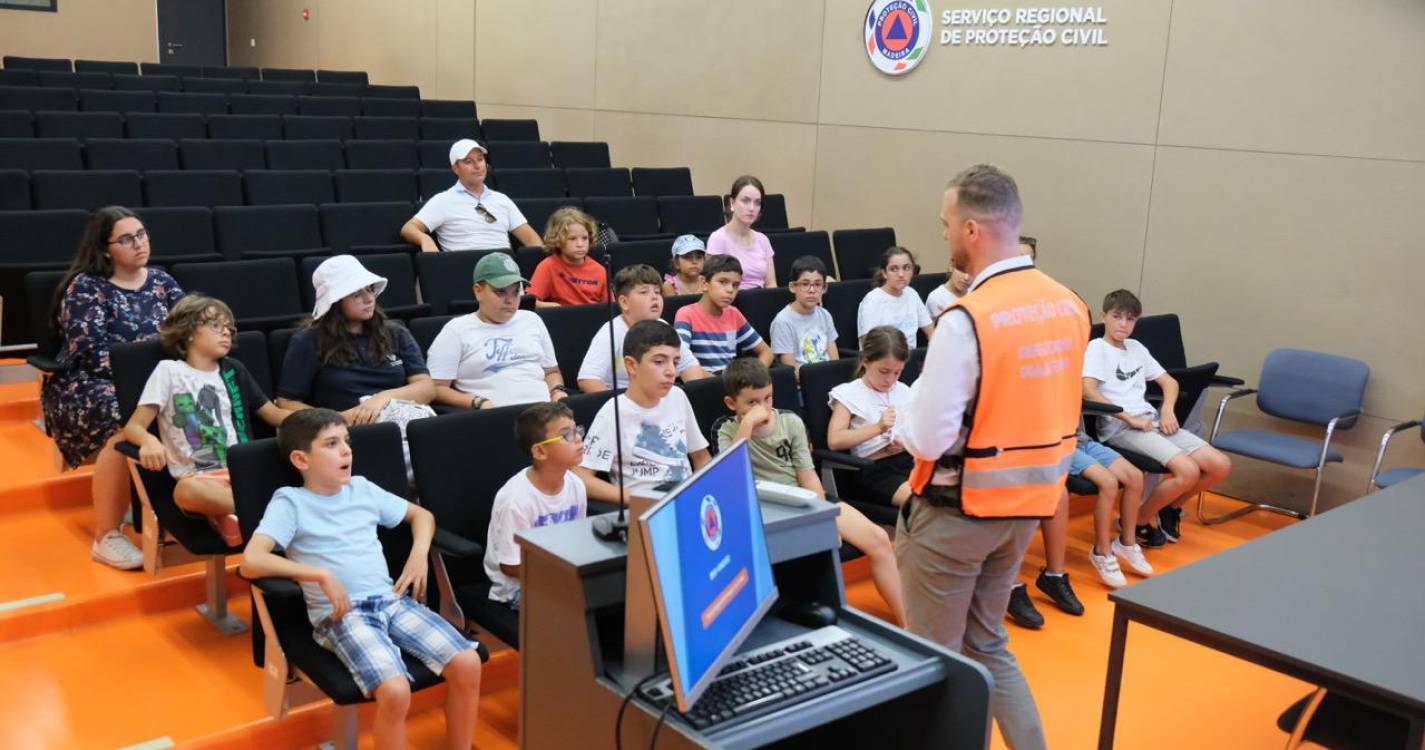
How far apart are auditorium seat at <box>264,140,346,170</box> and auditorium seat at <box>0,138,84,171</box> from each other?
3.47ft

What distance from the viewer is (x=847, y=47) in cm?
779

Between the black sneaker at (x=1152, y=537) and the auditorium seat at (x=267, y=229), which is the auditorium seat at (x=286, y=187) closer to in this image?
the auditorium seat at (x=267, y=229)

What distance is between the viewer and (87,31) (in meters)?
14.4

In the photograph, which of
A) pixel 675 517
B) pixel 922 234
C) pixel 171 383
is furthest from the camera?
pixel 922 234

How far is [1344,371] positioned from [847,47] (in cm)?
366

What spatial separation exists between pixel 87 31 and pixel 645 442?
1344 cm

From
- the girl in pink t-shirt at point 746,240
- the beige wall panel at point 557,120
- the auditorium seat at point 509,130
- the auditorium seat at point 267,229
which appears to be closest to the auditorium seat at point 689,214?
the girl in pink t-shirt at point 746,240

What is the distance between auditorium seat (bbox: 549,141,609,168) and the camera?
8609 mm

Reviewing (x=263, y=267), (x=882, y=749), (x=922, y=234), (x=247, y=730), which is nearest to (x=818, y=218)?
(x=922, y=234)

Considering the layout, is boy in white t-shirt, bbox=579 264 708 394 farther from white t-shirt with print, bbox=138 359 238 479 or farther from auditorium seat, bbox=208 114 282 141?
auditorium seat, bbox=208 114 282 141

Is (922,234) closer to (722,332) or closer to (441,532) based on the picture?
(722,332)

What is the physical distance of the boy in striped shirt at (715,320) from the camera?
486cm

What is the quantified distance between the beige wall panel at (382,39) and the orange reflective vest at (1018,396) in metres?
10.4

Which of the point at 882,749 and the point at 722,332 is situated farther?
the point at 722,332
